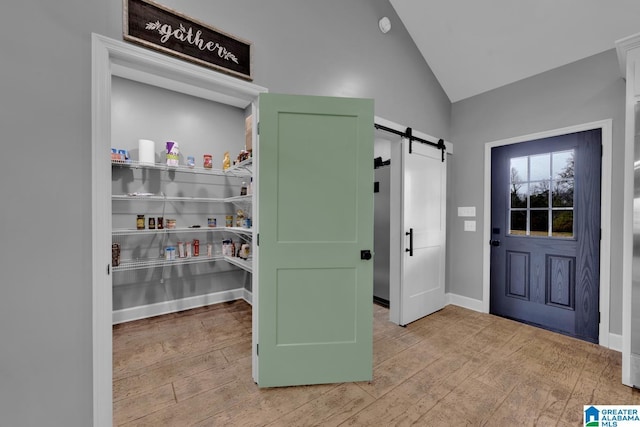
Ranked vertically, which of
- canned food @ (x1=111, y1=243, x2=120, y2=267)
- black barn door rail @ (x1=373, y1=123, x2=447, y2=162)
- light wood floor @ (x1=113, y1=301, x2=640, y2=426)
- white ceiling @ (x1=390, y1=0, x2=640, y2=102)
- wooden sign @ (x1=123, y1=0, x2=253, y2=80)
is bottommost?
light wood floor @ (x1=113, y1=301, x2=640, y2=426)

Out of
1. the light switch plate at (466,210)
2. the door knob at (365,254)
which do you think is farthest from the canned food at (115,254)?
the light switch plate at (466,210)

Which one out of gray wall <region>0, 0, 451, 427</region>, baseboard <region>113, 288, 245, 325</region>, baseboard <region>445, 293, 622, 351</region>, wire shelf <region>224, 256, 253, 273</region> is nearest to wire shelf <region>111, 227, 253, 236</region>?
wire shelf <region>224, 256, 253, 273</region>

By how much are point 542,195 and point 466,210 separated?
802 millimetres

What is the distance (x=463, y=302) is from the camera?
3521 millimetres

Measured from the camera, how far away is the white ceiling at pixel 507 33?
91.9 inches

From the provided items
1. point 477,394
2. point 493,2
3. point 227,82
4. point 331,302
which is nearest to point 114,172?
point 227,82

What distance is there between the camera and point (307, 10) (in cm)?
210

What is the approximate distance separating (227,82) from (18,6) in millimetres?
973

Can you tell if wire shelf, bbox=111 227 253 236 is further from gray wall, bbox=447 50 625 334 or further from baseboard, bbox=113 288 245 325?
gray wall, bbox=447 50 625 334

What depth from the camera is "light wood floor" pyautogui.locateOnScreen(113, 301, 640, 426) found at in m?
1.60

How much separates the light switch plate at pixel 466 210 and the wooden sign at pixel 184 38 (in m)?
3.11

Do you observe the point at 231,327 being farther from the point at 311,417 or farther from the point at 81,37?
the point at 81,37

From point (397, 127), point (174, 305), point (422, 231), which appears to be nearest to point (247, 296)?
point (174, 305)

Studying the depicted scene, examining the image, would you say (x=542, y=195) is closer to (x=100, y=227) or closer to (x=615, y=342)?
(x=615, y=342)
